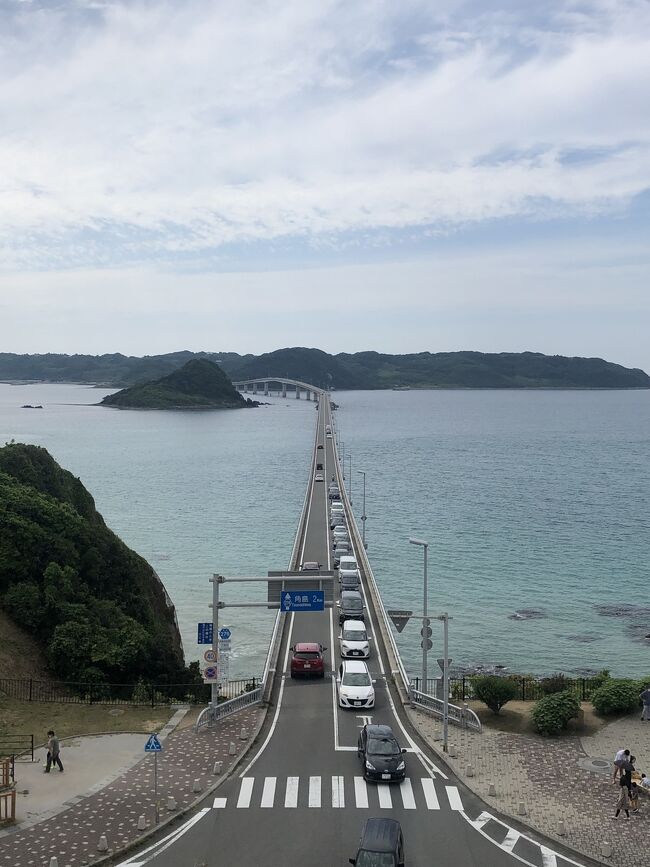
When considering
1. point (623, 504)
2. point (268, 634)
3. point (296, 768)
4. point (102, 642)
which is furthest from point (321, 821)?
point (623, 504)

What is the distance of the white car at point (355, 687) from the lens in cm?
2806

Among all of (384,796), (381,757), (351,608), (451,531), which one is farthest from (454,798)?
(451,531)

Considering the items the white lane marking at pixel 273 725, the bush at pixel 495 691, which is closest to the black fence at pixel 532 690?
the bush at pixel 495 691

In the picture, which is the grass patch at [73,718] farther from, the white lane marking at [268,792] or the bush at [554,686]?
the bush at [554,686]

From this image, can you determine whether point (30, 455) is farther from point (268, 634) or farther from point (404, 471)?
point (404, 471)

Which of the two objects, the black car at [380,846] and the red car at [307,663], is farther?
the red car at [307,663]

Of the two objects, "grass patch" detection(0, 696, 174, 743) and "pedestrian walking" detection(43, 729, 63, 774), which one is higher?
"pedestrian walking" detection(43, 729, 63, 774)

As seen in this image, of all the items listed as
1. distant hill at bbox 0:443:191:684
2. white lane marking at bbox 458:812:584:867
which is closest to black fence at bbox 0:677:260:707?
distant hill at bbox 0:443:191:684

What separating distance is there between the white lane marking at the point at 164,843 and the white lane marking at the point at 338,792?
10.00 feet

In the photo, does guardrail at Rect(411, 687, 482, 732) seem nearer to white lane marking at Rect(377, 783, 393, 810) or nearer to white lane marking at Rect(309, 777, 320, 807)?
white lane marking at Rect(377, 783, 393, 810)

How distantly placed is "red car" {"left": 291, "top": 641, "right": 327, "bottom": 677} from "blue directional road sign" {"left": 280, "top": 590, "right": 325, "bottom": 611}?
3529mm

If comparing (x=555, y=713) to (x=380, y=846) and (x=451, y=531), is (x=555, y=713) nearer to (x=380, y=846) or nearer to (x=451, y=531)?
(x=380, y=846)

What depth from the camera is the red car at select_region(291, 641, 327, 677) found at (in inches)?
1248

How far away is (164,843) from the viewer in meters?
18.0
